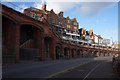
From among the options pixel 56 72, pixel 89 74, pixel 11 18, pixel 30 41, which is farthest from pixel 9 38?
pixel 89 74

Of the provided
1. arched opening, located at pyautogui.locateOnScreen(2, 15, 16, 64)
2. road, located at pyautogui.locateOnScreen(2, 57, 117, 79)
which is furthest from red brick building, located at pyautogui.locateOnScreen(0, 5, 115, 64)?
road, located at pyautogui.locateOnScreen(2, 57, 117, 79)

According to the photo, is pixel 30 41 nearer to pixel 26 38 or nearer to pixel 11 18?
pixel 26 38

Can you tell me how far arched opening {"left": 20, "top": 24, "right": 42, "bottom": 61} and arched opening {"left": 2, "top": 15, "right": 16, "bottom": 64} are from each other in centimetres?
534

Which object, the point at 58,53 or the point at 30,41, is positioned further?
the point at 58,53

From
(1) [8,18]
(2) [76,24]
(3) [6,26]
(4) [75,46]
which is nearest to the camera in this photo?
(1) [8,18]

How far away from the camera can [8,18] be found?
37344mm

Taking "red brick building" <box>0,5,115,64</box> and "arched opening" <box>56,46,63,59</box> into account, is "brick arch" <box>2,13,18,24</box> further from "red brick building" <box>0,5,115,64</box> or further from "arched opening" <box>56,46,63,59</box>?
"arched opening" <box>56,46,63,59</box>

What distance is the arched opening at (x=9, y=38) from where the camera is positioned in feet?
127

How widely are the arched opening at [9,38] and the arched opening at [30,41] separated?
210 inches

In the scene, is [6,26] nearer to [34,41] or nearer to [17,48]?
[17,48]

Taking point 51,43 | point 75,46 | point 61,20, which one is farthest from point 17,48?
point 61,20

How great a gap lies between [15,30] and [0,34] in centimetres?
280

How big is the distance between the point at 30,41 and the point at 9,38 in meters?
10.7

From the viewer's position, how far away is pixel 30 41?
50938 mm
